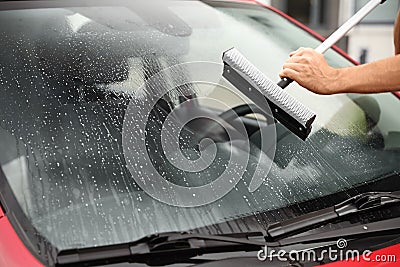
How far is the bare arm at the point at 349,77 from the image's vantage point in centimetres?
177

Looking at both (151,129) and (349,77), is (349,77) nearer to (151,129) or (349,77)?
(349,77)

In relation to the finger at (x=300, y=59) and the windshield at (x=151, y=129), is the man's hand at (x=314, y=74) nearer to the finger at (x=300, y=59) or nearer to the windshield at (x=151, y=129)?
the finger at (x=300, y=59)

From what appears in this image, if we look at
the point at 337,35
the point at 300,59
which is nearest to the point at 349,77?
the point at 300,59

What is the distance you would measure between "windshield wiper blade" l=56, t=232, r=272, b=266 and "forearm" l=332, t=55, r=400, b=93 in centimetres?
Result: 61

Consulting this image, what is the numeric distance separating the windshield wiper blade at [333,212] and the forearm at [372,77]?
32 centimetres

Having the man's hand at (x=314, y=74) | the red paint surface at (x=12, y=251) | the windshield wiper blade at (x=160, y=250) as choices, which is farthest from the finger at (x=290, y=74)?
the red paint surface at (x=12, y=251)

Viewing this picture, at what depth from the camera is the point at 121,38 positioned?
6.28ft

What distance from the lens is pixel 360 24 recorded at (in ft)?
22.7

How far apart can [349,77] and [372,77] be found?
6cm

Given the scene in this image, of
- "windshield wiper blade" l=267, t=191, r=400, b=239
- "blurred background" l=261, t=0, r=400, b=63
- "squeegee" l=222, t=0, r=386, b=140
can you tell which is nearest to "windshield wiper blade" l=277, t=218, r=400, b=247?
"windshield wiper blade" l=267, t=191, r=400, b=239

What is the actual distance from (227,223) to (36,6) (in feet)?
3.24

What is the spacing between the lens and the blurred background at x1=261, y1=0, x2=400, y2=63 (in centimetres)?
684

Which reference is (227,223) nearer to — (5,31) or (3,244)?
(3,244)

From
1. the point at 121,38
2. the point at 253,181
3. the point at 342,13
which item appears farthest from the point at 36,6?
the point at 342,13
